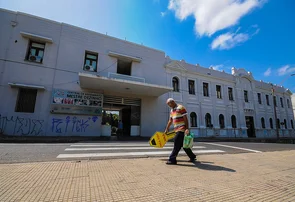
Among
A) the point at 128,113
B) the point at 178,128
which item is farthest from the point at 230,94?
the point at 178,128

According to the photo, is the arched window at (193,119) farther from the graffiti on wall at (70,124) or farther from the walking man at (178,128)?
the walking man at (178,128)

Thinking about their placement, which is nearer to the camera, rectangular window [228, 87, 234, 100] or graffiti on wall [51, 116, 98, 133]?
graffiti on wall [51, 116, 98, 133]

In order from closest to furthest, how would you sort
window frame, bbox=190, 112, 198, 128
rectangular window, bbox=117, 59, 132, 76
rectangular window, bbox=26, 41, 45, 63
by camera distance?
rectangular window, bbox=26, 41, 45, 63, rectangular window, bbox=117, 59, 132, 76, window frame, bbox=190, 112, 198, 128

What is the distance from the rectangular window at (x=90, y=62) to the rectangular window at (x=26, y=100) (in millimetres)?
4338

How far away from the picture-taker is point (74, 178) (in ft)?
8.20

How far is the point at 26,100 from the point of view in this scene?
1054cm

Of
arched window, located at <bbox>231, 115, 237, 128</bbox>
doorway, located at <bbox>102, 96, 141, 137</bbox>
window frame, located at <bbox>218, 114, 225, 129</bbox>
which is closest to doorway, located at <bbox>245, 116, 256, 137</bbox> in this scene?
arched window, located at <bbox>231, 115, 237, 128</bbox>

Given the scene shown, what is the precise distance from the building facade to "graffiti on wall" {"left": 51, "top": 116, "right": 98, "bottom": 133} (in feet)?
0.22

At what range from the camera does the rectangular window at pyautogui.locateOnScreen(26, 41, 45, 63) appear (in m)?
11.2

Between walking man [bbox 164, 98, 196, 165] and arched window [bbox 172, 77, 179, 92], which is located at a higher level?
arched window [bbox 172, 77, 179, 92]

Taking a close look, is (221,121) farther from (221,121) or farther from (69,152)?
(69,152)

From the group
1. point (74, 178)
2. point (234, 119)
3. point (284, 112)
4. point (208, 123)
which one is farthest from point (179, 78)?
point (284, 112)

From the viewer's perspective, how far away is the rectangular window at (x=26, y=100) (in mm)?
10352

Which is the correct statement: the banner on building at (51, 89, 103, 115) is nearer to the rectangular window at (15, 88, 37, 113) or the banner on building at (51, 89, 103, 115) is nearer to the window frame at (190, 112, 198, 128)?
the rectangular window at (15, 88, 37, 113)
